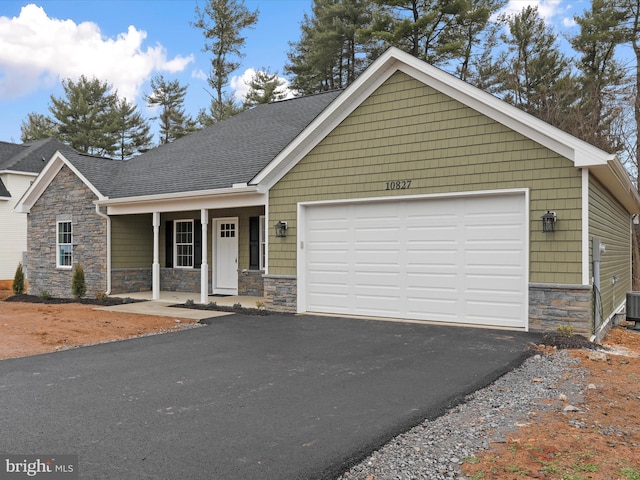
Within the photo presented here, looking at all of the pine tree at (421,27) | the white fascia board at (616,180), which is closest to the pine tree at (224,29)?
the pine tree at (421,27)

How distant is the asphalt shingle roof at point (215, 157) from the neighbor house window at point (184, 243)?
1717mm

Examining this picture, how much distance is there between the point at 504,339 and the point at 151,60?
35.7 meters

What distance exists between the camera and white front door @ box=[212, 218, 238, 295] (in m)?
14.0

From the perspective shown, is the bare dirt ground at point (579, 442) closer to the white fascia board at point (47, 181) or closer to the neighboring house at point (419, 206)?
the neighboring house at point (419, 206)

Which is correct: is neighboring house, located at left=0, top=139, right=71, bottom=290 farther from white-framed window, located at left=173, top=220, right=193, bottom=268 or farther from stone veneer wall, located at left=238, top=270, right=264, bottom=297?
stone veneer wall, located at left=238, top=270, right=264, bottom=297

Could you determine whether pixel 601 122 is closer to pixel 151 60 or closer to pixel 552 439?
pixel 552 439

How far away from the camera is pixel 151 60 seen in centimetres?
3556

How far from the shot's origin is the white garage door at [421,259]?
816 centimetres

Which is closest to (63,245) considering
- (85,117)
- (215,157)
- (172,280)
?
(172,280)

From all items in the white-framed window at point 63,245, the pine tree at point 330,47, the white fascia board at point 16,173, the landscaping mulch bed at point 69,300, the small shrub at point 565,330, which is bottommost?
the landscaping mulch bed at point 69,300

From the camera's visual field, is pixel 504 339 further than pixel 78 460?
Yes

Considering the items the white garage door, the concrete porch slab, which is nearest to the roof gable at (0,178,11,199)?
the concrete porch slab

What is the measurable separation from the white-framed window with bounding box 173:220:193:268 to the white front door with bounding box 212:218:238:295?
107cm

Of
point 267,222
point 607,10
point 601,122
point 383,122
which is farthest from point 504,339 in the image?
point 607,10
